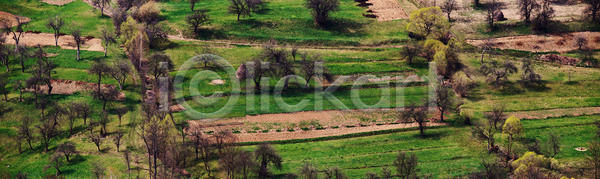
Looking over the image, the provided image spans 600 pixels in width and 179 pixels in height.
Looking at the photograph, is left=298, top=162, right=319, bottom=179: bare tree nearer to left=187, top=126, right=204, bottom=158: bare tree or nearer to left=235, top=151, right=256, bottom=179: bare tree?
left=235, top=151, right=256, bottom=179: bare tree

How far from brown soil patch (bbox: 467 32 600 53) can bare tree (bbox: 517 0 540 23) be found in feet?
21.8

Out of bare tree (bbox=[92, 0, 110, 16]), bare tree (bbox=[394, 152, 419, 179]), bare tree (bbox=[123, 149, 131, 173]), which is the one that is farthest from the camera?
bare tree (bbox=[92, 0, 110, 16])

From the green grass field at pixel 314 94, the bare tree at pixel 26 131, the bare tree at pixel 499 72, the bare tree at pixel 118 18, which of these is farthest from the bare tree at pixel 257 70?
the bare tree at pixel 499 72

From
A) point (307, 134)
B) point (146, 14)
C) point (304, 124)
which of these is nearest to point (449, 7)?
point (304, 124)

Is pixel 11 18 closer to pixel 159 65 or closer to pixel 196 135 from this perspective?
pixel 159 65

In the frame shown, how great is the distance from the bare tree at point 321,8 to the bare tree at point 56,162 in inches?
2796

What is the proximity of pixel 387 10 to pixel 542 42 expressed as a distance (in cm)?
3786

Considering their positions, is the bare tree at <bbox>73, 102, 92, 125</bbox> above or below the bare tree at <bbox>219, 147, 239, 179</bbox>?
above

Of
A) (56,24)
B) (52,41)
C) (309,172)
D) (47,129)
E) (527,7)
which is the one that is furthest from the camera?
(527,7)

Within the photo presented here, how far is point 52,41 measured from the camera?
144 meters

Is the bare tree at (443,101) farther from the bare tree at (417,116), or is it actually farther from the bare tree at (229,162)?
the bare tree at (229,162)

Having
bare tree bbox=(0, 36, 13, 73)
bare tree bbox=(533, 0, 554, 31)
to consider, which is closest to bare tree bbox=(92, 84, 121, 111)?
bare tree bbox=(0, 36, 13, 73)

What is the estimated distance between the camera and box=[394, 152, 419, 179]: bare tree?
3674 inches

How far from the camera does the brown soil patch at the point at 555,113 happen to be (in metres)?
114
